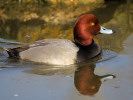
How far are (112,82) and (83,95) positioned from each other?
2.12ft

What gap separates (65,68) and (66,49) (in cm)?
39

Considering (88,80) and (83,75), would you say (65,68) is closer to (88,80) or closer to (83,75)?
(83,75)

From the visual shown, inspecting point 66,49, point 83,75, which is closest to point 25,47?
point 66,49

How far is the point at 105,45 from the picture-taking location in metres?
6.83

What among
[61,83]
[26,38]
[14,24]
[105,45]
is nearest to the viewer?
[61,83]

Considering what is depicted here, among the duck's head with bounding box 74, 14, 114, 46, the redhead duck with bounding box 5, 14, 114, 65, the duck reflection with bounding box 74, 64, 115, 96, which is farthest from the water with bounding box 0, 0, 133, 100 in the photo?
the duck's head with bounding box 74, 14, 114, 46

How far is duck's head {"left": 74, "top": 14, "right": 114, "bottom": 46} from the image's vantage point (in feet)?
19.2

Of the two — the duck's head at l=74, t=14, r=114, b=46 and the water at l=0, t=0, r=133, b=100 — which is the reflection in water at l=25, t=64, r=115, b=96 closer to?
the water at l=0, t=0, r=133, b=100

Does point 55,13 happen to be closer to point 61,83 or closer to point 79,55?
point 79,55

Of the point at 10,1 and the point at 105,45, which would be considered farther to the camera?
the point at 10,1

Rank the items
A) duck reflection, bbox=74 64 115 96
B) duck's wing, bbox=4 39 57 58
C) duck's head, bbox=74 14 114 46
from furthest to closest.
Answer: duck's head, bbox=74 14 114 46 → duck's wing, bbox=4 39 57 58 → duck reflection, bbox=74 64 115 96

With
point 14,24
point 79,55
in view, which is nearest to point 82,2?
point 14,24

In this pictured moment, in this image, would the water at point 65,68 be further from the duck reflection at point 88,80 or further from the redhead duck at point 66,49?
the redhead duck at point 66,49

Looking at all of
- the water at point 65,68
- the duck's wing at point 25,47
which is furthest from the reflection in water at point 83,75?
the duck's wing at point 25,47
